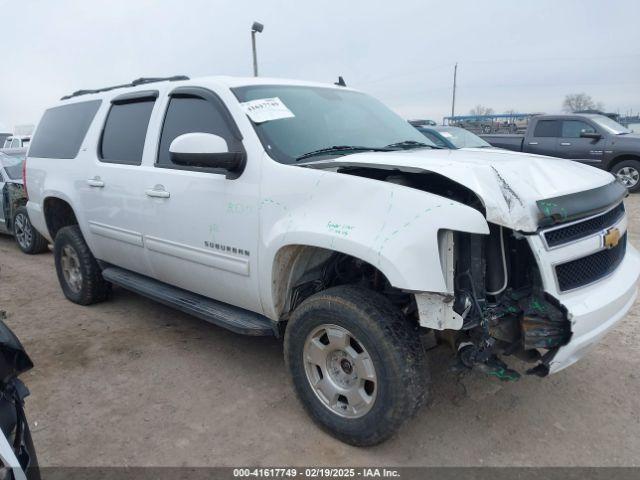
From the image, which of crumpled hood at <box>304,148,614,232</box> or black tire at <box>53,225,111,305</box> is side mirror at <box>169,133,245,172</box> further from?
black tire at <box>53,225,111,305</box>

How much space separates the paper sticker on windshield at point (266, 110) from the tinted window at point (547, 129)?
396 inches

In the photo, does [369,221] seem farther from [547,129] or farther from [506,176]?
[547,129]

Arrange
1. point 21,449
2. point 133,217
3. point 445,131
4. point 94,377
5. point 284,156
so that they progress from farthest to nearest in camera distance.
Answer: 1. point 445,131
2. point 133,217
3. point 94,377
4. point 284,156
5. point 21,449

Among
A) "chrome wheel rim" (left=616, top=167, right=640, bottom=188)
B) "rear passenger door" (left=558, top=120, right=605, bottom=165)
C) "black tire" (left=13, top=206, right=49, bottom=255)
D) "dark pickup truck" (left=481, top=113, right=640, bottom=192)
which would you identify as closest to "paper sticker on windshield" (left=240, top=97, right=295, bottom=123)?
"black tire" (left=13, top=206, right=49, bottom=255)

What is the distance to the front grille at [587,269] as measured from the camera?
7.85 feet

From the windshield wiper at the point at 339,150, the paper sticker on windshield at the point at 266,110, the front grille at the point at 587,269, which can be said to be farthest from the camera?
the paper sticker on windshield at the point at 266,110

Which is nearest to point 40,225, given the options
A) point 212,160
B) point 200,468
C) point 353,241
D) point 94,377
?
point 94,377

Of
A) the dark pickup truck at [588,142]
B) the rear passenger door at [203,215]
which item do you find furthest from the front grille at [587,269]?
the dark pickup truck at [588,142]

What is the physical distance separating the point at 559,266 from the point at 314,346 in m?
1.31

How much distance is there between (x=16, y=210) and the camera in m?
7.82

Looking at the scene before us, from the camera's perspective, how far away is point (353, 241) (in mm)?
2471

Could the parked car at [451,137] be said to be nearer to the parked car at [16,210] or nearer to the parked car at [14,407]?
the parked car at [16,210]

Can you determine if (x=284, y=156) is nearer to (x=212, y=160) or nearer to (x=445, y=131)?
(x=212, y=160)

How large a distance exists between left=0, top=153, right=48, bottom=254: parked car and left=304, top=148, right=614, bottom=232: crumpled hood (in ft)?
20.3
